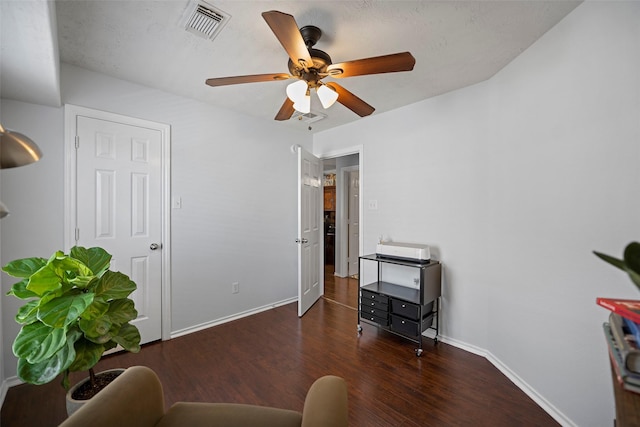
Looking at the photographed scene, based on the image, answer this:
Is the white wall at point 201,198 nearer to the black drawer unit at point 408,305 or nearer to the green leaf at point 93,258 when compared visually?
the green leaf at point 93,258

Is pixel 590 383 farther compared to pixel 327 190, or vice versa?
pixel 327 190

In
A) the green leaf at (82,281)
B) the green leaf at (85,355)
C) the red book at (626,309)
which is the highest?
the red book at (626,309)

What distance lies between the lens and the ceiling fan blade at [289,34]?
117 cm

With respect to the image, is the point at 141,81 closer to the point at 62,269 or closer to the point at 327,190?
the point at 62,269

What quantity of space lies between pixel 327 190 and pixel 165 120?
15.9ft

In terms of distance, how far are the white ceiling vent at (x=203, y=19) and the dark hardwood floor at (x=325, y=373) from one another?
2494 mm

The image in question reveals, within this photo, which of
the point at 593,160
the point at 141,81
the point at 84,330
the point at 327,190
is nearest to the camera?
the point at 84,330

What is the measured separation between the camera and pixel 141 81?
7.92 feet

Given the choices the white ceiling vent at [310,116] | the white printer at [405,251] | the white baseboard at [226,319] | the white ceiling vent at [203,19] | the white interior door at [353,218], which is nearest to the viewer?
the white ceiling vent at [203,19]

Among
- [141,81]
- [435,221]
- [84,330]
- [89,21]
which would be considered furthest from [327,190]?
[84,330]

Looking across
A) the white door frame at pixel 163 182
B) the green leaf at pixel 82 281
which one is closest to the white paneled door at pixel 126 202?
the white door frame at pixel 163 182

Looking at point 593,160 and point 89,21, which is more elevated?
point 89,21

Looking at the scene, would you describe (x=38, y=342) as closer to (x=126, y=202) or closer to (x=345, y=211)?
(x=126, y=202)

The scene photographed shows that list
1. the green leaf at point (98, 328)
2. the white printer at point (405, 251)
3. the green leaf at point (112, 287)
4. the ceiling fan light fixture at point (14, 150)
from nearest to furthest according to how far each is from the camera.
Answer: the ceiling fan light fixture at point (14, 150) < the green leaf at point (98, 328) < the green leaf at point (112, 287) < the white printer at point (405, 251)
